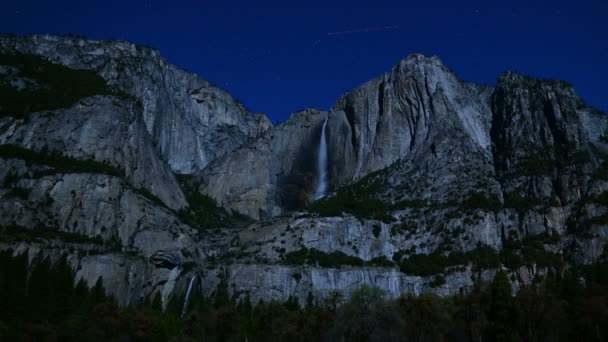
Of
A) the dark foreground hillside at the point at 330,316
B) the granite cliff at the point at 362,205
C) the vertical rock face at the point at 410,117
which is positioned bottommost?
the dark foreground hillside at the point at 330,316

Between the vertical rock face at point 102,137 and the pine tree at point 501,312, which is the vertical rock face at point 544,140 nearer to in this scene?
the pine tree at point 501,312

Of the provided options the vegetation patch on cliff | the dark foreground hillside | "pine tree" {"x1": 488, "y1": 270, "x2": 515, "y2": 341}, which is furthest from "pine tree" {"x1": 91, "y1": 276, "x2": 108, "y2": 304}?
"pine tree" {"x1": 488, "y1": 270, "x2": 515, "y2": 341}

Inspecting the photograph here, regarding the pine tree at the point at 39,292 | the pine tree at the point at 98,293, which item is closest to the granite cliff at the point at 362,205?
the pine tree at the point at 98,293

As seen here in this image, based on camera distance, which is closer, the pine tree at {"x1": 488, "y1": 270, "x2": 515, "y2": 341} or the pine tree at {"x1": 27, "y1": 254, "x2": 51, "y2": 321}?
the pine tree at {"x1": 488, "y1": 270, "x2": 515, "y2": 341}

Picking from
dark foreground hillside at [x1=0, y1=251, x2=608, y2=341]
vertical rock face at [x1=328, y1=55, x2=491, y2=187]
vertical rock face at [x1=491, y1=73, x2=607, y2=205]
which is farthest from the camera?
vertical rock face at [x1=328, y1=55, x2=491, y2=187]

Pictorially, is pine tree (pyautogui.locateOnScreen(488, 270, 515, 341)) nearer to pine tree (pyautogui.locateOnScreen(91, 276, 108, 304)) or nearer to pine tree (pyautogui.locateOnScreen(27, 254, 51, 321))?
pine tree (pyautogui.locateOnScreen(27, 254, 51, 321))

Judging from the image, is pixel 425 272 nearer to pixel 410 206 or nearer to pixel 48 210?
pixel 410 206

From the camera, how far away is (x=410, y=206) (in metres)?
152

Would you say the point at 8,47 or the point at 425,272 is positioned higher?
the point at 8,47

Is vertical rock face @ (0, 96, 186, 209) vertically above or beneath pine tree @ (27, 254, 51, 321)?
above

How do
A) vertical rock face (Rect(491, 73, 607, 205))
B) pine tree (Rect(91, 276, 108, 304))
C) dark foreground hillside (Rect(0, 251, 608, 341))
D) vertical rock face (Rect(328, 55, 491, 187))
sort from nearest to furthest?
dark foreground hillside (Rect(0, 251, 608, 341)) → pine tree (Rect(91, 276, 108, 304)) → vertical rock face (Rect(491, 73, 607, 205)) → vertical rock face (Rect(328, 55, 491, 187))

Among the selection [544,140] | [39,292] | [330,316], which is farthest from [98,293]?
[544,140]

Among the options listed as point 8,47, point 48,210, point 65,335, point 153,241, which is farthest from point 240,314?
point 8,47

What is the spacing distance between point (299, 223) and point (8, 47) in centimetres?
12279
